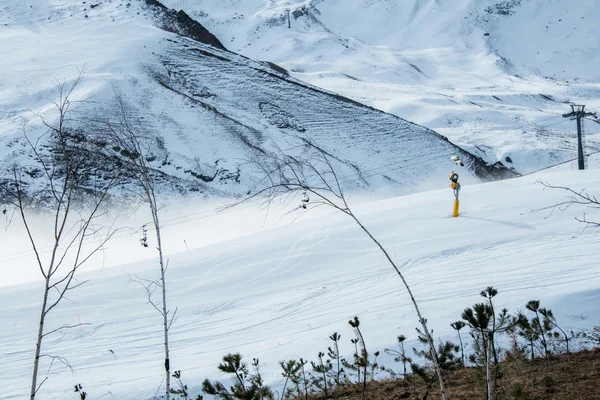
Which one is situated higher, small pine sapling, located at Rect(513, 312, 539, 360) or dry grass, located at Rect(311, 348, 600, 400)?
small pine sapling, located at Rect(513, 312, 539, 360)

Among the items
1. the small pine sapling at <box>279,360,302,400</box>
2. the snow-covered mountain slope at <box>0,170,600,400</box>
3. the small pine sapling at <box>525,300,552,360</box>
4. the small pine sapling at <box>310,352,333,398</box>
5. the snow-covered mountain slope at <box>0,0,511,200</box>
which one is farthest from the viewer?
the snow-covered mountain slope at <box>0,0,511,200</box>

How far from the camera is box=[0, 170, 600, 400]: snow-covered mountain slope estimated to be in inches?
369

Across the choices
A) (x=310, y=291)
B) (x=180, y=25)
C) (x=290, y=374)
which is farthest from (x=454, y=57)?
(x=290, y=374)

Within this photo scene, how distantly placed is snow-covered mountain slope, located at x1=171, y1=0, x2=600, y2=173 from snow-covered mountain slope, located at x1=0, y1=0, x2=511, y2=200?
26.6 ft

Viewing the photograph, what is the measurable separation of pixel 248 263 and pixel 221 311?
296cm

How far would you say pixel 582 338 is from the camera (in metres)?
7.64

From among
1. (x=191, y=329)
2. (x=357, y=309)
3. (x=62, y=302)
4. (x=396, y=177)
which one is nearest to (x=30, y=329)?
(x=62, y=302)

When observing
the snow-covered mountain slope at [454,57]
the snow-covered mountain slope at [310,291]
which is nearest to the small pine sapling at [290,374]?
the snow-covered mountain slope at [310,291]

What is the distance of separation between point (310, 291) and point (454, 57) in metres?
79.7

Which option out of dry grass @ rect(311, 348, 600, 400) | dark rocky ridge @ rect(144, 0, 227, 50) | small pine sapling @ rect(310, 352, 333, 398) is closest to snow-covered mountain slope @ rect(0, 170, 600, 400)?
small pine sapling @ rect(310, 352, 333, 398)

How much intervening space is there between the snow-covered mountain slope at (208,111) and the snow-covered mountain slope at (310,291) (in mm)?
11053

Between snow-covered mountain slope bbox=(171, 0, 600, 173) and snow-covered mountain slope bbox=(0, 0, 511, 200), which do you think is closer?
snow-covered mountain slope bbox=(0, 0, 511, 200)

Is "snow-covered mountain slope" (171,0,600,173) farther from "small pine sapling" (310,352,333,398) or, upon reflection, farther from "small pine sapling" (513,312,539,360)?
"small pine sapling" (310,352,333,398)

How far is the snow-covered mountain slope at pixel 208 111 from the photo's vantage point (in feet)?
93.3
